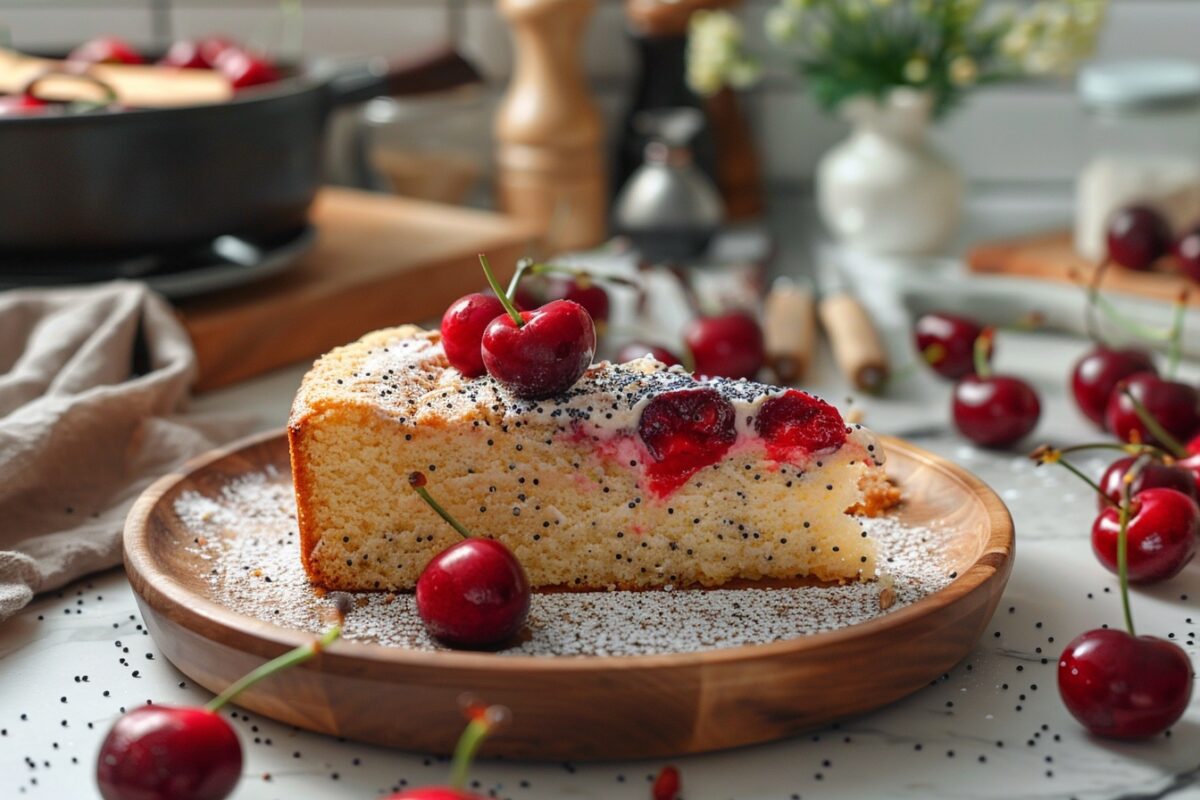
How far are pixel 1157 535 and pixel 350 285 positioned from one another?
1194 mm

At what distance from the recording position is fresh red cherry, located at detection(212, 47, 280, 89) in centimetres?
203

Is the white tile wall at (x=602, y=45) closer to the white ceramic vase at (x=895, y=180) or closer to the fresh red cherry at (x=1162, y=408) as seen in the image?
the white ceramic vase at (x=895, y=180)

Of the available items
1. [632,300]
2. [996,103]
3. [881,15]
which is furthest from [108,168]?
[996,103]

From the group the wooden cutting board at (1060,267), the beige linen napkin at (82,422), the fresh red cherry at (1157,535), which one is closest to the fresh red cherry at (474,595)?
the beige linen napkin at (82,422)

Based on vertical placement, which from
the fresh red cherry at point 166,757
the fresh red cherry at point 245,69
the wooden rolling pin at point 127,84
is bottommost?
the fresh red cherry at point 166,757

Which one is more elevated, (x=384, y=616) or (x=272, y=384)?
(x=384, y=616)

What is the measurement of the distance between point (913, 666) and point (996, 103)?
207 centimetres

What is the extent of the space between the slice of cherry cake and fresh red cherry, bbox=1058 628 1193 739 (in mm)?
246

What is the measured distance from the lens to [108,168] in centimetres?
173

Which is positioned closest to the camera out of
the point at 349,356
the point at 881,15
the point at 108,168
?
the point at 349,356

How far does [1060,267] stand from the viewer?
222 cm

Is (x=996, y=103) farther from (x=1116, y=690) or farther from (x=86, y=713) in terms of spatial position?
(x=86, y=713)

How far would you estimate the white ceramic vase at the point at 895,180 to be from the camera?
233 centimetres

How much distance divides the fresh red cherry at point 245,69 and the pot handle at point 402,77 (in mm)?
100
